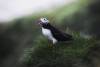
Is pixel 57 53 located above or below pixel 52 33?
below

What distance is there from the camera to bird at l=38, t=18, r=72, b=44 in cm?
231

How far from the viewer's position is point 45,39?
2375mm

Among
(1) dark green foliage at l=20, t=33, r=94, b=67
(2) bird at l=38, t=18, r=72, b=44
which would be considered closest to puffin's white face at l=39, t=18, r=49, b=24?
(2) bird at l=38, t=18, r=72, b=44

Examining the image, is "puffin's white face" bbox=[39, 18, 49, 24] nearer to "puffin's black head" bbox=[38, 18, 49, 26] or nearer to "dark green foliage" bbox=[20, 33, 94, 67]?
"puffin's black head" bbox=[38, 18, 49, 26]

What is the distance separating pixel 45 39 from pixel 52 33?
0.07 meters

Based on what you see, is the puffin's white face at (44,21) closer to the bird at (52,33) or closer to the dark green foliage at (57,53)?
the bird at (52,33)

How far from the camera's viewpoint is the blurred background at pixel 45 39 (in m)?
2.26

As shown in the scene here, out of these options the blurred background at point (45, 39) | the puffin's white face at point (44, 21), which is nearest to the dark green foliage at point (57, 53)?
the blurred background at point (45, 39)

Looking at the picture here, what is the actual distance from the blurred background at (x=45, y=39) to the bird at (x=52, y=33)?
34 mm

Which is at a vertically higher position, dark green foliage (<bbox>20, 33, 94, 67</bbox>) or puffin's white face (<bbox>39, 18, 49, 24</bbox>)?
puffin's white face (<bbox>39, 18, 49, 24</bbox>)

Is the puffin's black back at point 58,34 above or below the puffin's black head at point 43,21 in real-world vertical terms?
below

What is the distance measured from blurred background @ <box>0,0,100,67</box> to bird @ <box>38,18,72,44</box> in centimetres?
3

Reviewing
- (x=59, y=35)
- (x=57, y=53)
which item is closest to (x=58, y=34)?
(x=59, y=35)

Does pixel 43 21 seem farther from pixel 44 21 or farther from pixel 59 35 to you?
pixel 59 35
